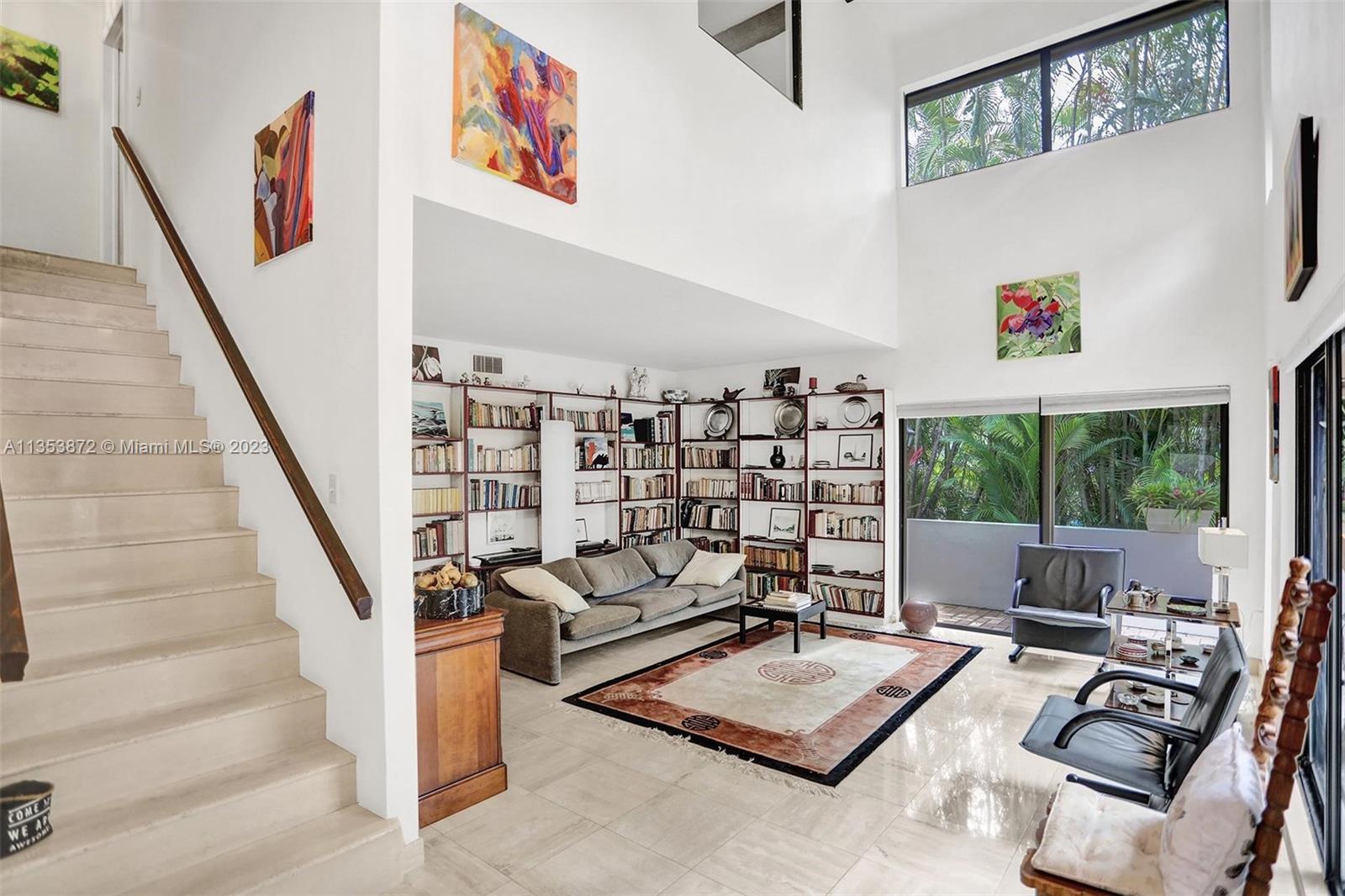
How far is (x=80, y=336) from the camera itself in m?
Answer: 3.63

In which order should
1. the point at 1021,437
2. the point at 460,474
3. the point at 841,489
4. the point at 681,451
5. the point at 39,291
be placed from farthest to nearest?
1. the point at 681,451
2. the point at 841,489
3. the point at 1021,437
4. the point at 460,474
5. the point at 39,291

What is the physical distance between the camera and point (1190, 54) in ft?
18.1

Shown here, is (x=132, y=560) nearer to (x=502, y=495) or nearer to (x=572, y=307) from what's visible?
(x=572, y=307)

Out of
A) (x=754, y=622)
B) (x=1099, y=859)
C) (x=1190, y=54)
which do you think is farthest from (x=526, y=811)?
(x=1190, y=54)

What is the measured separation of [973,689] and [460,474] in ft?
14.0

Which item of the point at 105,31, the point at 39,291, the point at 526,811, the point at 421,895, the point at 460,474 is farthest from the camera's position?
the point at 460,474

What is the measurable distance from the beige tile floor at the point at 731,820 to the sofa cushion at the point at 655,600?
4.92 ft

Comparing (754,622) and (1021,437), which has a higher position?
(1021,437)

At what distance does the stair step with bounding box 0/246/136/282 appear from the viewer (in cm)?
392

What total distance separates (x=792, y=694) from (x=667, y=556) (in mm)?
2313

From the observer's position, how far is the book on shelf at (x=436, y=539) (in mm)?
5598

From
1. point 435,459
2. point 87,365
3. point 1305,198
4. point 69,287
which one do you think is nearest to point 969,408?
point 1305,198

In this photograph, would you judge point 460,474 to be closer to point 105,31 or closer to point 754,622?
point 754,622

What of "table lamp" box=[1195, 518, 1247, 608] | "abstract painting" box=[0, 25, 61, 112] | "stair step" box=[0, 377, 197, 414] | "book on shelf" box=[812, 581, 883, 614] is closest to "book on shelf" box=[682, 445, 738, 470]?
"book on shelf" box=[812, 581, 883, 614]
